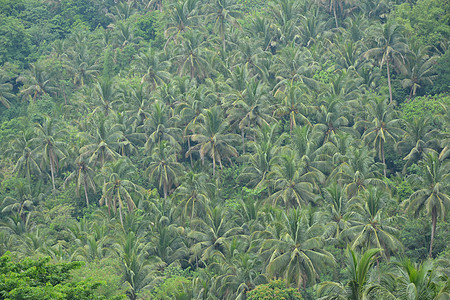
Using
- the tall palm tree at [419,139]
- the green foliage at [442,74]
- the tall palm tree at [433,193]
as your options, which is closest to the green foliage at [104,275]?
the tall palm tree at [433,193]

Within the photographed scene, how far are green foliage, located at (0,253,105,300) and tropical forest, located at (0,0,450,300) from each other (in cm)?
28

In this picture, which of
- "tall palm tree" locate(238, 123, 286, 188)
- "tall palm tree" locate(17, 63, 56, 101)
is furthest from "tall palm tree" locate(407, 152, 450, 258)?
"tall palm tree" locate(17, 63, 56, 101)

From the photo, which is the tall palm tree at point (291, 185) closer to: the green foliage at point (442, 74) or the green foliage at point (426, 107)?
the green foliage at point (426, 107)

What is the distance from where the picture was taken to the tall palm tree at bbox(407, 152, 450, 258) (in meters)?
47.5

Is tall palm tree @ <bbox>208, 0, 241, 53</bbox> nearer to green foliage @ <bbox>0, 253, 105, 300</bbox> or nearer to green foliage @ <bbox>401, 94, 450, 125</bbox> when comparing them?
green foliage @ <bbox>401, 94, 450, 125</bbox>

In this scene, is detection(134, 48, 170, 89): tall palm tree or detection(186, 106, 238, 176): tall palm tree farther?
detection(134, 48, 170, 89): tall palm tree

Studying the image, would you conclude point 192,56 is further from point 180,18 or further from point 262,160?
point 262,160

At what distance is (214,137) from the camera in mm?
58906

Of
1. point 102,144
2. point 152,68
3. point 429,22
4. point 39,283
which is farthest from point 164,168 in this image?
point 429,22

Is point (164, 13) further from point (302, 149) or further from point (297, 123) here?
point (302, 149)

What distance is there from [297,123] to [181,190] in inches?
583

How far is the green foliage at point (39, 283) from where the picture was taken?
25.6m

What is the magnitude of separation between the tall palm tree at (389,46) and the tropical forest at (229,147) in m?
0.20

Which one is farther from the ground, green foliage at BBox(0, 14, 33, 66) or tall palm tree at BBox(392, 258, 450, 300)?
tall palm tree at BBox(392, 258, 450, 300)
